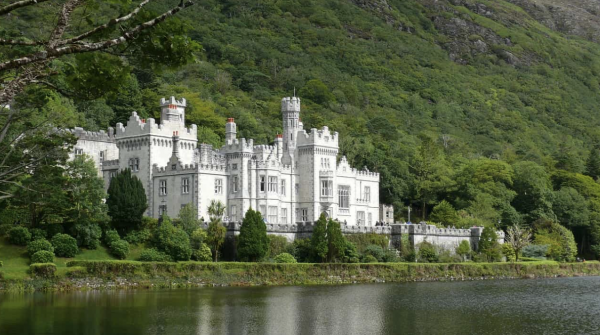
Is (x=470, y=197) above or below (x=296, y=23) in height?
below

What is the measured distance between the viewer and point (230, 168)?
8038cm

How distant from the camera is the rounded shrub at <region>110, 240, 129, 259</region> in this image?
65.6m

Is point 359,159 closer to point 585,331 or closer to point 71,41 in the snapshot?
point 585,331

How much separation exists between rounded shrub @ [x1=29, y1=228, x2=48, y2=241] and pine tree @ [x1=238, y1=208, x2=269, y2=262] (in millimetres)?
14660

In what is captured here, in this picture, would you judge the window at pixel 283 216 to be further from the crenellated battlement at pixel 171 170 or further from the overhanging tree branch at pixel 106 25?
the overhanging tree branch at pixel 106 25

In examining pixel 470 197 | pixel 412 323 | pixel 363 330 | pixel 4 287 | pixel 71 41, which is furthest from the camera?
pixel 470 197

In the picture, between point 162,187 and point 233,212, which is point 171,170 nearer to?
point 162,187

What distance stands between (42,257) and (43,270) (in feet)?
10.5

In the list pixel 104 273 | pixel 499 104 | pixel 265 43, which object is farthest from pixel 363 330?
pixel 499 104

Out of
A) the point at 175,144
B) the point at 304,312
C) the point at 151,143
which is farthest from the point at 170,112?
the point at 304,312

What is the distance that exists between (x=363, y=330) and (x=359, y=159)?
72895 mm

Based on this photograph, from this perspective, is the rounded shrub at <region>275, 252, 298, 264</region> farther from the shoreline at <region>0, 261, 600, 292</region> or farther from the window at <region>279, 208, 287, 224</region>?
the window at <region>279, 208, 287, 224</region>

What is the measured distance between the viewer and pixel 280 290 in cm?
5922

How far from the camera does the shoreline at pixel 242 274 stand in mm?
57188
